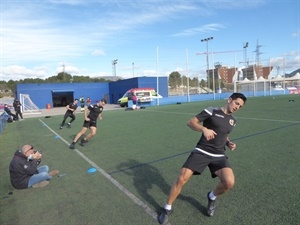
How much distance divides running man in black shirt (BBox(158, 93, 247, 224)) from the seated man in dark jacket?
3.14 meters

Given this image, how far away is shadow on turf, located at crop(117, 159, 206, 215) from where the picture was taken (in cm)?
444

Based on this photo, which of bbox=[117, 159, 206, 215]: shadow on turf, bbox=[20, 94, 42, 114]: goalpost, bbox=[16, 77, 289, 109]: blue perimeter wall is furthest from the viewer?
bbox=[16, 77, 289, 109]: blue perimeter wall

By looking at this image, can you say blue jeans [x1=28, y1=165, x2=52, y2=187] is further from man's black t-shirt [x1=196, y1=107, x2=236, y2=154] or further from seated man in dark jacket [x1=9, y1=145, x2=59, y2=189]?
man's black t-shirt [x1=196, y1=107, x2=236, y2=154]

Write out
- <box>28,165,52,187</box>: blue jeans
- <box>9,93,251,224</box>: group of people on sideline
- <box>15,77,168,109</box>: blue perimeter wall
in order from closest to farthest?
<box>9,93,251,224</box>: group of people on sideline → <box>28,165,52,187</box>: blue jeans → <box>15,77,168,109</box>: blue perimeter wall

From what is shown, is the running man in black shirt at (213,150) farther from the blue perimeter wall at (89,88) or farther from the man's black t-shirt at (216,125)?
the blue perimeter wall at (89,88)

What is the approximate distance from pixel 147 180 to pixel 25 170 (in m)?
2.61

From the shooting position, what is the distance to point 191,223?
3717 mm

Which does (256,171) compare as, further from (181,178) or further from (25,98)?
(25,98)

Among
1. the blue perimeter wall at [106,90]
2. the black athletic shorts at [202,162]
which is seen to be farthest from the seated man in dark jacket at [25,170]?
the blue perimeter wall at [106,90]

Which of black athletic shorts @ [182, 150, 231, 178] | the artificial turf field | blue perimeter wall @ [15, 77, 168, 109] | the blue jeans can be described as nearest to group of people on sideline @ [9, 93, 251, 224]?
black athletic shorts @ [182, 150, 231, 178]

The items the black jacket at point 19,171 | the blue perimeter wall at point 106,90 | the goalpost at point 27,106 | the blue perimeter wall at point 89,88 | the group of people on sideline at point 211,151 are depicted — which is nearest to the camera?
the group of people on sideline at point 211,151

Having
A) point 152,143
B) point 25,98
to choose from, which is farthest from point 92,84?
point 152,143

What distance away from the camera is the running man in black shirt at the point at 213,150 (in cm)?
367

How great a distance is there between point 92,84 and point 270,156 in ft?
155
